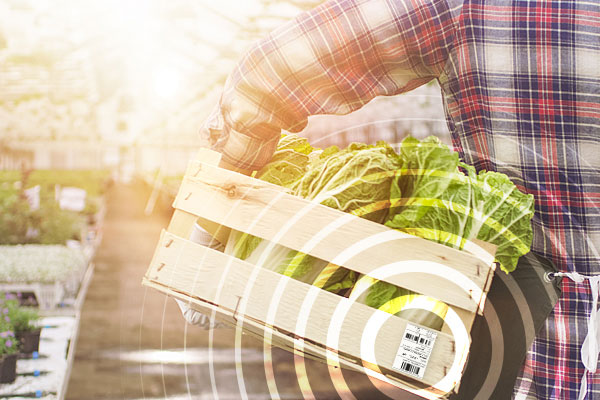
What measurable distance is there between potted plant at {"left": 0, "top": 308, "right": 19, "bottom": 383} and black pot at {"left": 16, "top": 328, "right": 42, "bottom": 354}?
0.21 meters

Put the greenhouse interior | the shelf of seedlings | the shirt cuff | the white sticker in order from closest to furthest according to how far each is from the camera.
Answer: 1. the white sticker
2. the shirt cuff
3. the shelf of seedlings
4. the greenhouse interior

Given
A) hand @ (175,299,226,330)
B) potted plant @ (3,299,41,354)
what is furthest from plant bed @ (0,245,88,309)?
hand @ (175,299,226,330)

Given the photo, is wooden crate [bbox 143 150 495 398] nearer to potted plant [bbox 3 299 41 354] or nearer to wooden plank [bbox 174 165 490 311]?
wooden plank [bbox 174 165 490 311]

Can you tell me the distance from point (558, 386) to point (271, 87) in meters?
0.83

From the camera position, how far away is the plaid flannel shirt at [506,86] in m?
1.14

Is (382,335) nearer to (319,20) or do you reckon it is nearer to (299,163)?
Answer: (299,163)

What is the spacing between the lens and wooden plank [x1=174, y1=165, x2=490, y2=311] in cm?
107

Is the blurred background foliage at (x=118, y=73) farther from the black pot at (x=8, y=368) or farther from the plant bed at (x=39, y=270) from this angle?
the black pot at (x=8, y=368)

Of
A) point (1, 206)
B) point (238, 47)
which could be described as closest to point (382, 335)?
point (238, 47)

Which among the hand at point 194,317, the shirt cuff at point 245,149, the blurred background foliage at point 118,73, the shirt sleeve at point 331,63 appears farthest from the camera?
the blurred background foliage at point 118,73

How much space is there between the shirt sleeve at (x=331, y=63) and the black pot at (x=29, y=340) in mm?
3240

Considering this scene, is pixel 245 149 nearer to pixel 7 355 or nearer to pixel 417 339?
pixel 417 339

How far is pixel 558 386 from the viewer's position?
121cm

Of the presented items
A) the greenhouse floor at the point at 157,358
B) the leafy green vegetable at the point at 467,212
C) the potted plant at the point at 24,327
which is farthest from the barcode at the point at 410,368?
the potted plant at the point at 24,327
